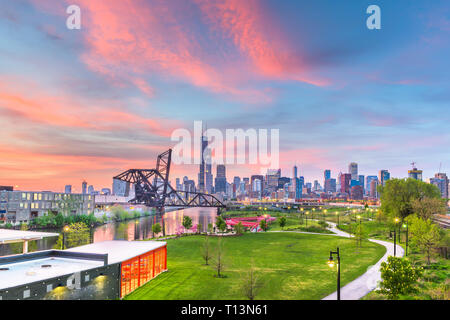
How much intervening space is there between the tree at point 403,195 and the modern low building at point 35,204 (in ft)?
289

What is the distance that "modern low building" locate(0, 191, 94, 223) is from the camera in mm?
82125

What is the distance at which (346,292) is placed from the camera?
22.5 m

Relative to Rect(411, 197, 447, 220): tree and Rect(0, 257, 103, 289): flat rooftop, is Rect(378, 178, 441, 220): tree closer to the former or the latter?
Rect(411, 197, 447, 220): tree

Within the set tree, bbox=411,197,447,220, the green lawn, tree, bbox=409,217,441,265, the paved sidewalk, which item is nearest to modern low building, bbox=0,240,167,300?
the green lawn

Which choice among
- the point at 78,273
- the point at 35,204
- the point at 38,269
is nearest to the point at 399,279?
the point at 78,273

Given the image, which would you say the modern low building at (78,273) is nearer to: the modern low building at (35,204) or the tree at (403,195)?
the tree at (403,195)

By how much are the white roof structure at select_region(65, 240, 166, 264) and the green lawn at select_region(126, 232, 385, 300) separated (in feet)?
8.68

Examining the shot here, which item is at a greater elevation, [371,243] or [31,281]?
[31,281]

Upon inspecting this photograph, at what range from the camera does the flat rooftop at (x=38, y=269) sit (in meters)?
16.2

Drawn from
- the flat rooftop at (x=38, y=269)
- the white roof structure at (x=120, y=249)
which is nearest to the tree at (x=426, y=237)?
the white roof structure at (x=120, y=249)

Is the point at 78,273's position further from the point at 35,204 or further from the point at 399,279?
the point at 35,204

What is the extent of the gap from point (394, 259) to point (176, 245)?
105ft
